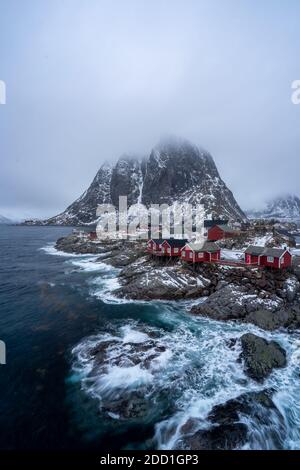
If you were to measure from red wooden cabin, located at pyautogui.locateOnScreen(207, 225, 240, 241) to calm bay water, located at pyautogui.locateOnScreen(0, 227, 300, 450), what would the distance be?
40.6 meters

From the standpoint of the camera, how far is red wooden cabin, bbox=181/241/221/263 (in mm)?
40203

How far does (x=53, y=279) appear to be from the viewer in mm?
44406

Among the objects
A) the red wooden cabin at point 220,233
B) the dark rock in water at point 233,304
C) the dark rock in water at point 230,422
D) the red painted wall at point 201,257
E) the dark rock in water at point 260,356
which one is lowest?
the dark rock in water at point 230,422

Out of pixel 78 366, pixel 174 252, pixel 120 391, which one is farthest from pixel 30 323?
pixel 174 252

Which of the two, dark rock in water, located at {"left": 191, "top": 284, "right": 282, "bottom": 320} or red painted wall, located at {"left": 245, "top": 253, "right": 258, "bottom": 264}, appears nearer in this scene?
dark rock in water, located at {"left": 191, "top": 284, "right": 282, "bottom": 320}

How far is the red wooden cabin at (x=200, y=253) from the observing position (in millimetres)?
40203

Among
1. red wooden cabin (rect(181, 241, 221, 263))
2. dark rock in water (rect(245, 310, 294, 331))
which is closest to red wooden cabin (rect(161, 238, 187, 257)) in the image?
red wooden cabin (rect(181, 241, 221, 263))

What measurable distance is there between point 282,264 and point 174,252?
63.0ft

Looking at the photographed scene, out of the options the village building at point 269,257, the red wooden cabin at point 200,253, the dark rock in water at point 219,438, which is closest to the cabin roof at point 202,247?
the red wooden cabin at point 200,253

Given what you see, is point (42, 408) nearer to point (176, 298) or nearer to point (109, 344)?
point (109, 344)

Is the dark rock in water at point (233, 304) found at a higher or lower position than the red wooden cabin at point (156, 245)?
lower

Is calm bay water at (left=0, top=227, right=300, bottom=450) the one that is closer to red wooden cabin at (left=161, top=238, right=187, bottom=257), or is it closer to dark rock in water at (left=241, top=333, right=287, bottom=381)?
dark rock in water at (left=241, top=333, right=287, bottom=381)

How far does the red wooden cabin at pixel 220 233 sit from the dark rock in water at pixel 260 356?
48.0 metres

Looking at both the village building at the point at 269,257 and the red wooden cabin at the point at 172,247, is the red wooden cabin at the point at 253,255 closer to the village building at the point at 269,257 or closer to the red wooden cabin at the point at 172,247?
the village building at the point at 269,257
